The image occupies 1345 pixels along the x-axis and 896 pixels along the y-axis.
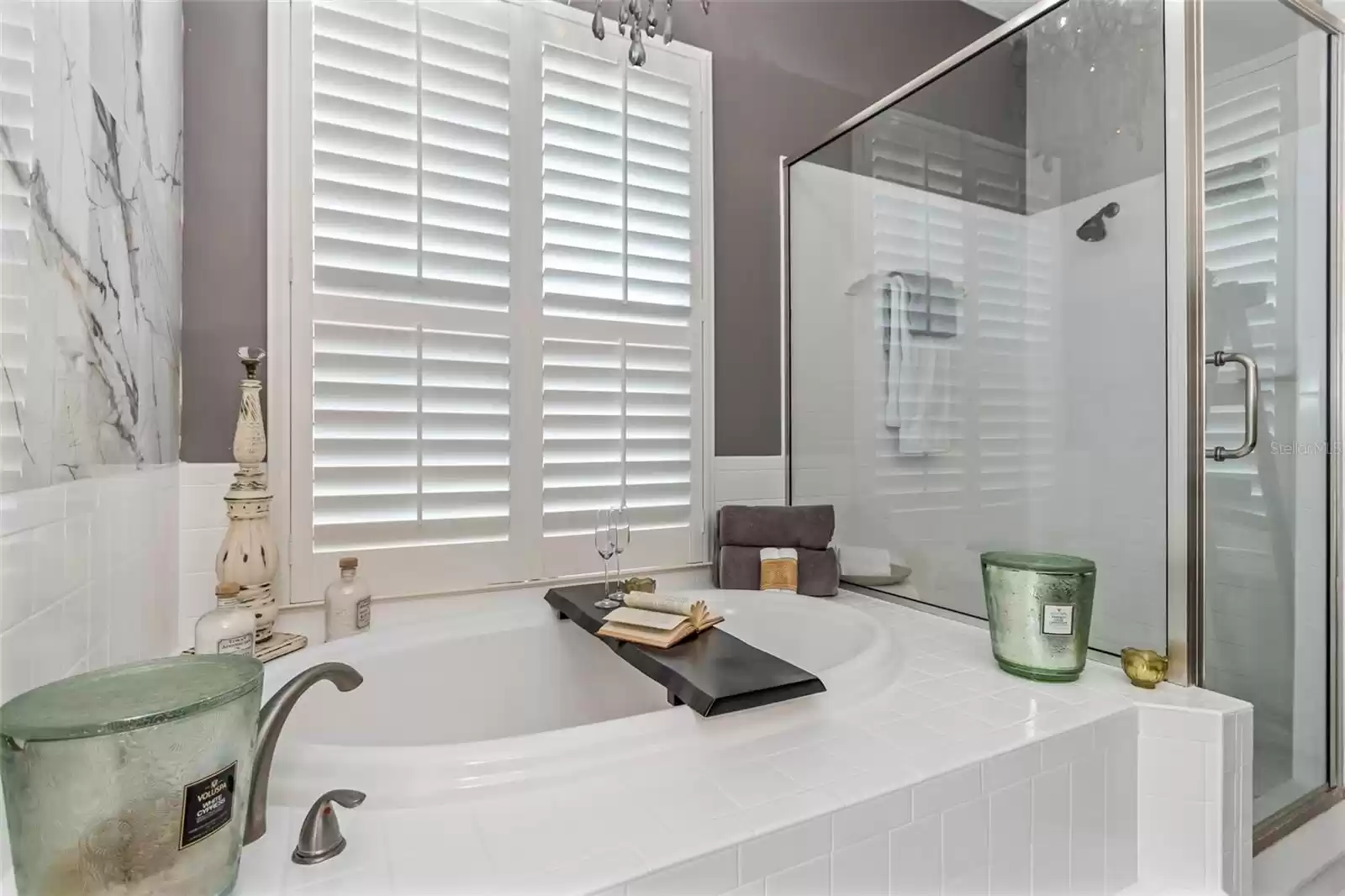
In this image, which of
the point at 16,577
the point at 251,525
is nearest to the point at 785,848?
the point at 16,577

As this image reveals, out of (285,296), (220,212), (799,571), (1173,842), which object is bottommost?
(1173,842)

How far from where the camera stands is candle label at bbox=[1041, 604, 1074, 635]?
4.42ft

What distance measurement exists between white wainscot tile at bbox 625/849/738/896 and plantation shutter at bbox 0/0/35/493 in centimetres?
86

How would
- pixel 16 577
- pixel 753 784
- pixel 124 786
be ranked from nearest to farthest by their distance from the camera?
pixel 124 786, pixel 16 577, pixel 753 784

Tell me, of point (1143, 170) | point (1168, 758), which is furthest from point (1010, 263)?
point (1168, 758)

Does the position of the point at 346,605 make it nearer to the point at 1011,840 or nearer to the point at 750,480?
the point at 750,480

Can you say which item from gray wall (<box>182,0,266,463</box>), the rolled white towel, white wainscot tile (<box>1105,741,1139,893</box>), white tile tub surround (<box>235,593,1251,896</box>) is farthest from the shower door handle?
gray wall (<box>182,0,266,463</box>)

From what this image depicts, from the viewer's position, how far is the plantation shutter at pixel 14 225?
75 cm

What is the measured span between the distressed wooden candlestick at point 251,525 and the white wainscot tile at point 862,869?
132 cm

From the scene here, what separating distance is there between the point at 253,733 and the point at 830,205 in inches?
87.3

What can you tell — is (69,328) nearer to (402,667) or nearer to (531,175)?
(402,667)

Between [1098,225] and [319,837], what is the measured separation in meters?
2.43

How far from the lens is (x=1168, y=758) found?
1.23 metres

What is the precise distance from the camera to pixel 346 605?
5.27 ft
